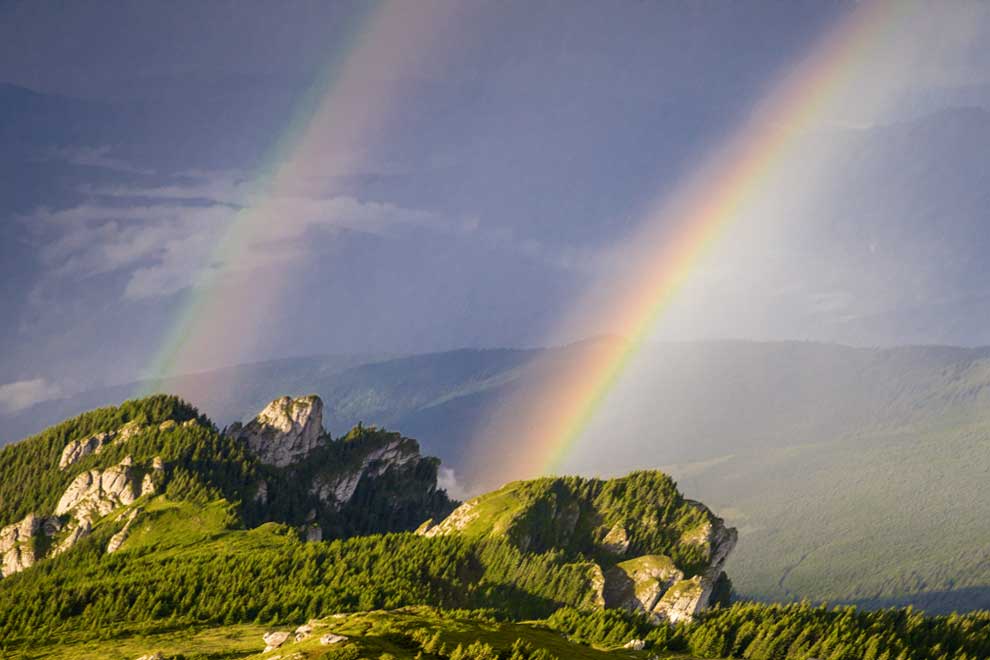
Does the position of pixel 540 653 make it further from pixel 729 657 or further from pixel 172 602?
pixel 172 602

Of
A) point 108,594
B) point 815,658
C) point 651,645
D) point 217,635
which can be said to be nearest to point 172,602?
point 108,594

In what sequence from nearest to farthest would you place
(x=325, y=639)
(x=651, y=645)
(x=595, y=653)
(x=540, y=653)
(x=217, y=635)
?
(x=325, y=639), (x=540, y=653), (x=595, y=653), (x=217, y=635), (x=651, y=645)

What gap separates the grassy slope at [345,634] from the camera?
121500 mm

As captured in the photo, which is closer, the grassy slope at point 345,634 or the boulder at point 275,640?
the grassy slope at point 345,634

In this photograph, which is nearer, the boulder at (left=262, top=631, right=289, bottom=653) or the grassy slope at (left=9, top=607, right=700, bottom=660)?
the grassy slope at (left=9, top=607, right=700, bottom=660)

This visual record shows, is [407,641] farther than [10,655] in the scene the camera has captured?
No

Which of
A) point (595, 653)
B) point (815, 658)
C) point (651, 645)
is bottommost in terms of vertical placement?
point (815, 658)

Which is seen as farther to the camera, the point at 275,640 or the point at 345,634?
the point at 275,640

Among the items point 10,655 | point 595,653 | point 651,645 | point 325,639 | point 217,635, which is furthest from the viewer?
point 651,645

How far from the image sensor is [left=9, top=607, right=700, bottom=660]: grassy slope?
12150cm

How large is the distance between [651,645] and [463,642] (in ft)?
245

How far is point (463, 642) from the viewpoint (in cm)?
12669

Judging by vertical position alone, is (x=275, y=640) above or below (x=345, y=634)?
above

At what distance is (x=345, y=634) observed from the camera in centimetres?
12431
